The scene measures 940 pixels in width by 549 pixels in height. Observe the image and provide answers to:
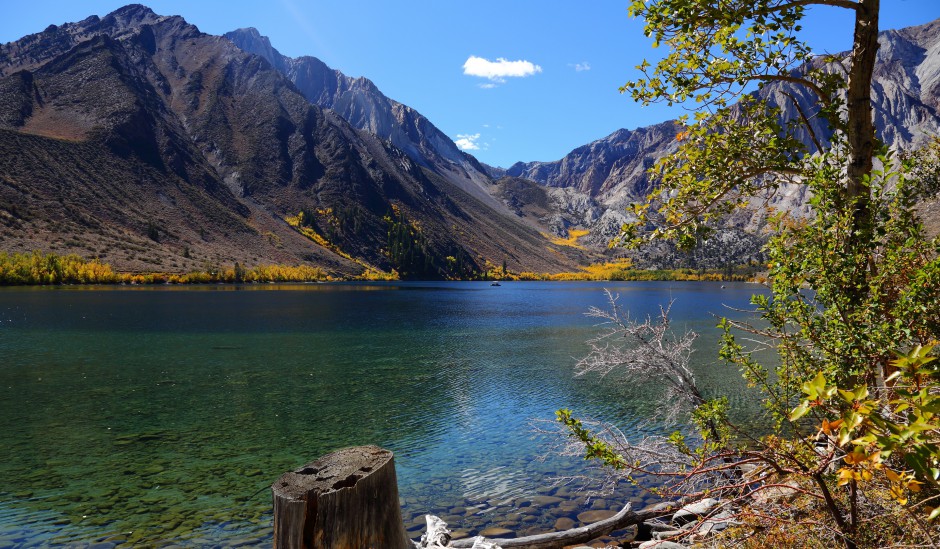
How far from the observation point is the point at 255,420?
22.3 metres

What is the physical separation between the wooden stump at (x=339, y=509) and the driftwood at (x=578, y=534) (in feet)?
14.4

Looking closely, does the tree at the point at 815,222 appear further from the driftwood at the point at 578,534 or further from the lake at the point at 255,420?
the driftwood at the point at 578,534

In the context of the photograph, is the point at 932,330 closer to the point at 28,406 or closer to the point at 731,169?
the point at 731,169

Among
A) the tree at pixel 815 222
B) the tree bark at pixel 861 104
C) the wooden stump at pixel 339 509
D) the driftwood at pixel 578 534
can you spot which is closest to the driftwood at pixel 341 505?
the wooden stump at pixel 339 509

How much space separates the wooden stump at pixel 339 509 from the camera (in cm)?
422

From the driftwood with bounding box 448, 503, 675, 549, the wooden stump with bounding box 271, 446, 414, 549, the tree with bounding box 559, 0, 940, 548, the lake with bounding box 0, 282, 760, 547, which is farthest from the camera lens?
the lake with bounding box 0, 282, 760, 547

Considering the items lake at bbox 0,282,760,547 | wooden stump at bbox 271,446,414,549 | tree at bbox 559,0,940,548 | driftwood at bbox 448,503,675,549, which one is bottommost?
lake at bbox 0,282,760,547

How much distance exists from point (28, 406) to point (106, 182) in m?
185

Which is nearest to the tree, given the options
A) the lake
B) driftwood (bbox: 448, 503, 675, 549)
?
the lake

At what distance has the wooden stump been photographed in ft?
13.9

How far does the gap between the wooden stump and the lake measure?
11.9 ft

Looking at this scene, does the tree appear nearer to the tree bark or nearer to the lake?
the tree bark

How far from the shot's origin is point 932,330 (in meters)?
5.29

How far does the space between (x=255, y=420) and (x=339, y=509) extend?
2020 cm
